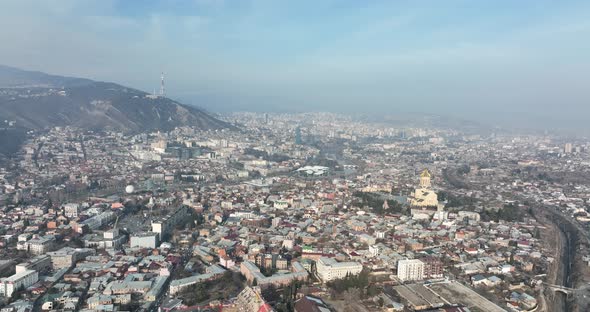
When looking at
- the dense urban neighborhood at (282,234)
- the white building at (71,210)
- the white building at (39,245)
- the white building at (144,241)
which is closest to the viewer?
the dense urban neighborhood at (282,234)

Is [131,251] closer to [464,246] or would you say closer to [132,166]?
[464,246]

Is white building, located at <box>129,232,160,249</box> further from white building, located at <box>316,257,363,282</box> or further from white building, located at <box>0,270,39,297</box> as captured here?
white building, located at <box>316,257,363,282</box>

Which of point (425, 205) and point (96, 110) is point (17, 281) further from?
point (96, 110)

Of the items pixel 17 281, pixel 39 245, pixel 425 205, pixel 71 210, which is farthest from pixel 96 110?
pixel 17 281

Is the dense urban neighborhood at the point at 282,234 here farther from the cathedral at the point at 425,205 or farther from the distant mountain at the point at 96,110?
the distant mountain at the point at 96,110

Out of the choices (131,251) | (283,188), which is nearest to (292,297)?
(131,251)

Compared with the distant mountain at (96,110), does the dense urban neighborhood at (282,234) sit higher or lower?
lower

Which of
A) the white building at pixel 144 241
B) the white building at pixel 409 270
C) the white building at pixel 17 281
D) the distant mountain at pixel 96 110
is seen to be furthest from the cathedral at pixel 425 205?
the distant mountain at pixel 96 110
